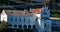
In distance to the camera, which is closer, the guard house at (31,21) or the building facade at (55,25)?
the guard house at (31,21)

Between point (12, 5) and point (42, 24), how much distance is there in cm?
2323

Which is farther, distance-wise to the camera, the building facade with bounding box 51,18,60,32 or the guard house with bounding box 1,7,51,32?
the building facade with bounding box 51,18,60,32

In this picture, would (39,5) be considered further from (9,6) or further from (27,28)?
(27,28)

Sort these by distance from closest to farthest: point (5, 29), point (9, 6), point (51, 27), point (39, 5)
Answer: point (5, 29), point (51, 27), point (9, 6), point (39, 5)

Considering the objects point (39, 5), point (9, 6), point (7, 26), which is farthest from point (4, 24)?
point (39, 5)

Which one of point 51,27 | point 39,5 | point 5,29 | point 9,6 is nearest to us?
point 5,29

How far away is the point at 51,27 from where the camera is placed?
64938 mm

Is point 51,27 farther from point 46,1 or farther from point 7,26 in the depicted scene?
point 46,1

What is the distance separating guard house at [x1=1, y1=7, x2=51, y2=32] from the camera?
62000 mm

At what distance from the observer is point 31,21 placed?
62.9 m

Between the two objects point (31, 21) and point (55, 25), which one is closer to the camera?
point (31, 21)

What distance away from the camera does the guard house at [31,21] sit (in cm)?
6200

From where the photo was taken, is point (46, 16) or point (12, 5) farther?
point (12, 5)

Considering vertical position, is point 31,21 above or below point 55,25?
above
